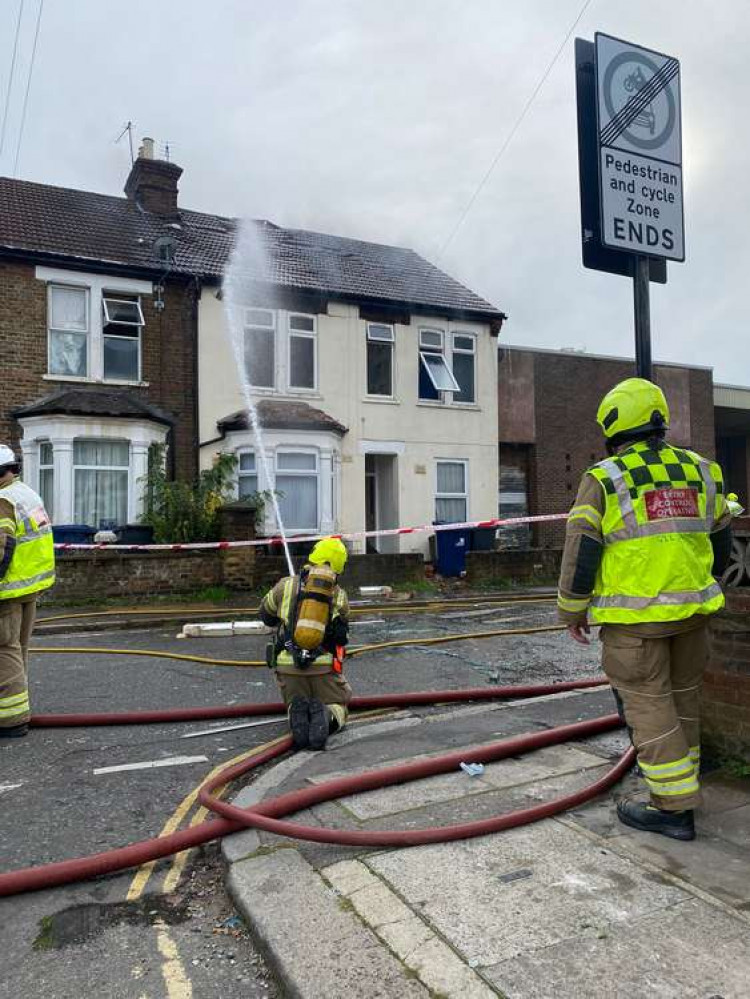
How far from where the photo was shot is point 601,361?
21734 mm

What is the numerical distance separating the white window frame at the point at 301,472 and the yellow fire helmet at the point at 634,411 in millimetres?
13357

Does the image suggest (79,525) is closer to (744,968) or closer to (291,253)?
(291,253)

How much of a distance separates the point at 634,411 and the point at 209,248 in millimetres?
A: 16066

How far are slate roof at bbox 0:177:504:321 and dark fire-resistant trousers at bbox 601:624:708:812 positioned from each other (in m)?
14.9

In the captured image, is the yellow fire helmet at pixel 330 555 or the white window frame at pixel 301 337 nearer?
the yellow fire helmet at pixel 330 555

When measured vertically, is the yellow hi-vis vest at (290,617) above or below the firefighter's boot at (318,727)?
above

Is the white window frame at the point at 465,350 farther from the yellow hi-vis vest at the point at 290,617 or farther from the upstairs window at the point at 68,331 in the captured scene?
the yellow hi-vis vest at the point at 290,617

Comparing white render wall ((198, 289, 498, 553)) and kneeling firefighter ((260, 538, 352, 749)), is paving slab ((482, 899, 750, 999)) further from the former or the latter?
white render wall ((198, 289, 498, 553))

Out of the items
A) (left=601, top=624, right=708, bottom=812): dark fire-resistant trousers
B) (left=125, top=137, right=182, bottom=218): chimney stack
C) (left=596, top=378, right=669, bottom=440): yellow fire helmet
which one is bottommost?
(left=601, top=624, right=708, bottom=812): dark fire-resistant trousers

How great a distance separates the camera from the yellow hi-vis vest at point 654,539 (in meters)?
3.24

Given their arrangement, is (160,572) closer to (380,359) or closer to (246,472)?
(246,472)

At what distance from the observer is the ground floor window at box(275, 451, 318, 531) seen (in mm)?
16688

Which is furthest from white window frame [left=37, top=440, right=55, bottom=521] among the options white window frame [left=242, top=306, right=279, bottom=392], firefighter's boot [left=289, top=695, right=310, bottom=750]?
firefighter's boot [left=289, top=695, right=310, bottom=750]

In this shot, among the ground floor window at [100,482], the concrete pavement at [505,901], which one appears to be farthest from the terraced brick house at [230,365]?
the concrete pavement at [505,901]
